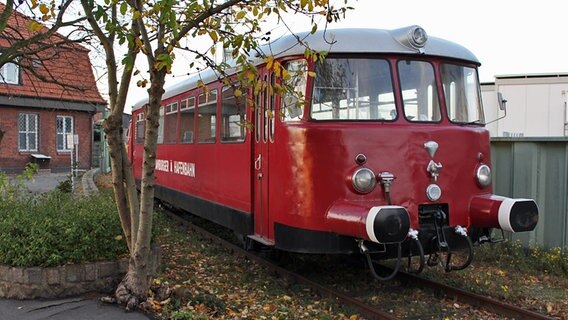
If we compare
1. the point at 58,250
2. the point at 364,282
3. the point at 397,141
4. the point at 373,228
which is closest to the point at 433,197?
the point at 397,141

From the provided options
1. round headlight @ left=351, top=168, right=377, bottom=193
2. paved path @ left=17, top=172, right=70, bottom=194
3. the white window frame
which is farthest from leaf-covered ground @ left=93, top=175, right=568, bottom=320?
the white window frame

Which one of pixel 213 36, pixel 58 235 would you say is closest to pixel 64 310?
pixel 58 235

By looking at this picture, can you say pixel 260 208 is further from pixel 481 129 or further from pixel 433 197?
pixel 481 129

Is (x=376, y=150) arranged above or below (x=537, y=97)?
below

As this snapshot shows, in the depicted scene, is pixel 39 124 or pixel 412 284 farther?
pixel 39 124

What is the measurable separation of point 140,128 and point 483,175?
10149 mm

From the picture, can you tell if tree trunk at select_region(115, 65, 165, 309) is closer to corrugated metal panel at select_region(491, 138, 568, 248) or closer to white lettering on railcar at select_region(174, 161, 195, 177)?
white lettering on railcar at select_region(174, 161, 195, 177)

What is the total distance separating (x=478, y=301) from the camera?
5.58 meters

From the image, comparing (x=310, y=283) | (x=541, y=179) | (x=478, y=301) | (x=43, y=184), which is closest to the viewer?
(x=478, y=301)

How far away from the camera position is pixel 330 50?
18.4 feet

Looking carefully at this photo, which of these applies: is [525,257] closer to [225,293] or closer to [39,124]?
[225,293]

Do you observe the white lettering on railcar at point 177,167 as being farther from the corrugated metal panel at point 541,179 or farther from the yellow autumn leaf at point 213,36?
the corrugated metal panel at point 541,179

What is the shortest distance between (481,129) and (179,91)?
5688mm

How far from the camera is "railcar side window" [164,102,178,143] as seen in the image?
1019 centimetres
